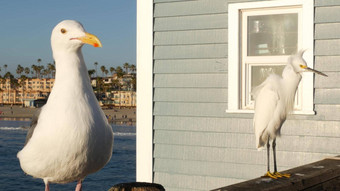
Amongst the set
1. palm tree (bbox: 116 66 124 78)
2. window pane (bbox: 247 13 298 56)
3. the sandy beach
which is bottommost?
the sandy beach

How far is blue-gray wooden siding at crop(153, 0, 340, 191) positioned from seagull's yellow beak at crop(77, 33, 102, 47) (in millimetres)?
3250

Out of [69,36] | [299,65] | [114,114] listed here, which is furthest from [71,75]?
[114,114]

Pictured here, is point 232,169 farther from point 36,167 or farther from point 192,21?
point 36,167

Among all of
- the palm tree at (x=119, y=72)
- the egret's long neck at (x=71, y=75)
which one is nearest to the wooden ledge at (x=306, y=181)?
the egret's long neck at (x=71, y=75)

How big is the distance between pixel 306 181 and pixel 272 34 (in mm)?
2461

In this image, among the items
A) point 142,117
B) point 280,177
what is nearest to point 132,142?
point 142,117

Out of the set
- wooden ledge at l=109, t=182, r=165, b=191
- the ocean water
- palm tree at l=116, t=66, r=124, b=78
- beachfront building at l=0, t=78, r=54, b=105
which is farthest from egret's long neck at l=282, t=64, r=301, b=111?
beachfront building at l=0, t=78, r=54, b=105

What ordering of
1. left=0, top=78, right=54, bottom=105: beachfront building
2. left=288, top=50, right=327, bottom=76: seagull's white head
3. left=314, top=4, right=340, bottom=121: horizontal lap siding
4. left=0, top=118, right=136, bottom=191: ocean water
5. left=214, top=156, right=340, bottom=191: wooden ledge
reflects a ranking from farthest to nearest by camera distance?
1. left=0, top=78, right=54, bottom=105: beachfront building
2. left=0, top=118, right=136, bottom=191: ocean water
3. left=314, top=4, right=340, bottom=121: horizontal lap siding
4. left=288, top=50, right=327, bottom=76: seagull's white head
5. left=214, top=156, right=340, bottom=191: wooden ledge

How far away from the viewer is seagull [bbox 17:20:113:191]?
1659 millimetres

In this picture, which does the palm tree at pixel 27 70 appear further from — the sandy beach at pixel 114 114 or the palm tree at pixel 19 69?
the sandy beach at pixel 114 114

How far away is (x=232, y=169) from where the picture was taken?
488 centimetres

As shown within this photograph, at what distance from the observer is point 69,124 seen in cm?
165

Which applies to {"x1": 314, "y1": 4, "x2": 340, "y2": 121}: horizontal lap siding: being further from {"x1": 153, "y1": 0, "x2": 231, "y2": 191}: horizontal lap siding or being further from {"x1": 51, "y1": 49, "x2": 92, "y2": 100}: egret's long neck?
{"x1": 51, "y1": 49, "x2": 92, "y2": 100}: egret's long neck

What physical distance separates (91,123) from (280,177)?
1.36 meters
